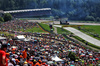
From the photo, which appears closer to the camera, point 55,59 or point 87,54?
point 55,59

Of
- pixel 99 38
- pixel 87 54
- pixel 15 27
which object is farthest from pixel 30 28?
pixel 87 54

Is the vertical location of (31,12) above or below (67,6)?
below

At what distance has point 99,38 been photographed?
281 feet

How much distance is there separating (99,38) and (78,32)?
1442cm

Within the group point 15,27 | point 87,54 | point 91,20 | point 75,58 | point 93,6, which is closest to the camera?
point 75,58

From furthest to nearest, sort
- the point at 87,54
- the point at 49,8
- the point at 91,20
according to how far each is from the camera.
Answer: the point at 49,8
the point at 91,20
the point at 87,54

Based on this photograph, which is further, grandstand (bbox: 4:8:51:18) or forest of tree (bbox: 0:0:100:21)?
grandstand (bbox: 4:8:51:18)

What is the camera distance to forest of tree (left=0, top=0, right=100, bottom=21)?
155250 millimetres

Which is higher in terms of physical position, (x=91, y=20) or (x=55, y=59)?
(x=55, y=59)

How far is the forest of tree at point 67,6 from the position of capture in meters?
155

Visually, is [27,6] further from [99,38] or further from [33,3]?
[99,38]

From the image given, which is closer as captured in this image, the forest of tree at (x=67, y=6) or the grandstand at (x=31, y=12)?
the forest of tree at (x=67, y=6)

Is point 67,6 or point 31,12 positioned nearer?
point 31,12

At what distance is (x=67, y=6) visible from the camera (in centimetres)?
17775
